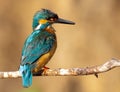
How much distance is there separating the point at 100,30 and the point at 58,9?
75 cm

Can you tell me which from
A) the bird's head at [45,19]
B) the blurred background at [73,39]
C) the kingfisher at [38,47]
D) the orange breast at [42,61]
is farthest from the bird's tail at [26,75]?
the blurred background at [73,39]

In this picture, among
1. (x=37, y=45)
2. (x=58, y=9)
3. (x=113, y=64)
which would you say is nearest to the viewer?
(x=113, y=64)

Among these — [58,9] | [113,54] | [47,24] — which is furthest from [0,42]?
[47,24]

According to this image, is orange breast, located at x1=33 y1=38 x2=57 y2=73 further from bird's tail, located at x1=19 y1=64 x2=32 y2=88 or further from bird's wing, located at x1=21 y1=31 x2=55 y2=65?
bird's tail, located at x1=19 y1=64 x2=32 y2=88

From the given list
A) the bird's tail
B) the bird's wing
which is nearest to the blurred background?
the bird's wing

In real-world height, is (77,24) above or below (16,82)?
above

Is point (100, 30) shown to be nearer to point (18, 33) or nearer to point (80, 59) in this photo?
point (80, 59)

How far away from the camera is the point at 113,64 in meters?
6.18

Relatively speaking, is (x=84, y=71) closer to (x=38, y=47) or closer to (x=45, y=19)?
(x=38, y=47)

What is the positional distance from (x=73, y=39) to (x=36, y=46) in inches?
192

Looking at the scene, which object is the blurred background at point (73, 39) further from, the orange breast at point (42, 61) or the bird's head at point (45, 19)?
the orange breast at point (42, 61)

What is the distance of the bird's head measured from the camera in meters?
7.05

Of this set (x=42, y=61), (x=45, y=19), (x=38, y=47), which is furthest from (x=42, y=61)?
(x=45, y=19)

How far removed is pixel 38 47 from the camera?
6820 mm
